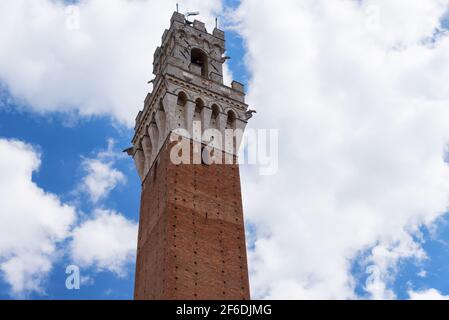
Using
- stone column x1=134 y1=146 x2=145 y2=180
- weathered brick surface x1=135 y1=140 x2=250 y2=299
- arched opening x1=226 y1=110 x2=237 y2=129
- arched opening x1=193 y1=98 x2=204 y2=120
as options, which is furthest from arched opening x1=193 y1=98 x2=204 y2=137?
stone column x1=134 y1=146 x2=145 y2=180

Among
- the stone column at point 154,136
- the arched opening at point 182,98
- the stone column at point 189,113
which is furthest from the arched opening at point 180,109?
the stone column at point 154,136

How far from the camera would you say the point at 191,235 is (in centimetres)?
2339

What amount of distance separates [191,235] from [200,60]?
12142mm

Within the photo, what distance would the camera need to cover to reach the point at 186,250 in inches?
898

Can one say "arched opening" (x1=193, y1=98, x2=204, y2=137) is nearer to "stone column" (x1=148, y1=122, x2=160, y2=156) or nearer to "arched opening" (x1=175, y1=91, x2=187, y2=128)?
"arched opening" (x1=175, y1=91, x2=187, y2=128)

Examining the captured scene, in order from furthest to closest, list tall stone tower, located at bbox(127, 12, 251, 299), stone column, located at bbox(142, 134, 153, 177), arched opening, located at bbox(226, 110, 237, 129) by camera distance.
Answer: arched opening, located at bbox(226, 110, 237, 129), stone column, located at bbox(142, 134, 153, 177), tall stone tower, located at bbox(127, 12, 251, 299)

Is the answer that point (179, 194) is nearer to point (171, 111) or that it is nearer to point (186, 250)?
point (186, 250)

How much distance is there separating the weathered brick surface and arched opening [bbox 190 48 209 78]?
671 centimetres

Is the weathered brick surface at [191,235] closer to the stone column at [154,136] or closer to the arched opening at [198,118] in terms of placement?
the stone column at [154,136]

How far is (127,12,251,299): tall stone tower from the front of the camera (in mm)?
22609

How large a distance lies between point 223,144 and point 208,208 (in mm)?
3974
